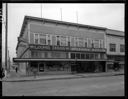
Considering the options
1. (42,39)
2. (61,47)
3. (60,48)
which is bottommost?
(60,48)

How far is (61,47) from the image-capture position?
32.4 m

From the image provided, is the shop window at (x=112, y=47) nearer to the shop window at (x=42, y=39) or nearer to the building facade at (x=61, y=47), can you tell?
the building facade at (x=61, y=47)

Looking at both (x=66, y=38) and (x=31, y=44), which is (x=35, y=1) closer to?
(x=31, y=44)

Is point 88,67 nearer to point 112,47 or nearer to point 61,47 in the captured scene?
point 61,47

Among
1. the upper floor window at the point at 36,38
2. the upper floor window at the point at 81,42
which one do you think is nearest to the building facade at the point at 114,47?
the upper floor window at the point at 81,42

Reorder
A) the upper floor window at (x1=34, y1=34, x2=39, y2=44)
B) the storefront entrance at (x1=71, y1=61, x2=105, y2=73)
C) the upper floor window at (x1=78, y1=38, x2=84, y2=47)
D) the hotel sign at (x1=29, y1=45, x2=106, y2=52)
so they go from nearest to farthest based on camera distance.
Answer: the hotel sign at (x1=29, y1=45, x2=106, y2=52) < the upper floor window at (x1=34, y1=34, x2=39, y2=44) < the storefront entrance at (x1=71, y1=61, x2=105, y2=73) < the upper floor window at (x1=78, y1=38, x2=84, y2=47)

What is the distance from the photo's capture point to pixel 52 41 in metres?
32.0

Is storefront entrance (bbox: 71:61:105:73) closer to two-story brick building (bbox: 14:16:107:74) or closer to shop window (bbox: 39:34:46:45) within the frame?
two-story brick building (bbox: 14:16:107:74)

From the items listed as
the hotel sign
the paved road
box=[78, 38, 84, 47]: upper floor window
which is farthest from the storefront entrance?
the paved road

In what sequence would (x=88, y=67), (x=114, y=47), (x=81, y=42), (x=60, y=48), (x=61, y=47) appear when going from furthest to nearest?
(x=114, y=47), (x=88, y=67), (x=81, y=42), (x=61, y=47), (x=60, y=48)

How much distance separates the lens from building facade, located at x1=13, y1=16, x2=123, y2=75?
29875mm

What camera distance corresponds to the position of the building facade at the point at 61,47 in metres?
29.9

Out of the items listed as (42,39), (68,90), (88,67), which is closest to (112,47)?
(88,67)

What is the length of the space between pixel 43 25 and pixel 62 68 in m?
9.41
